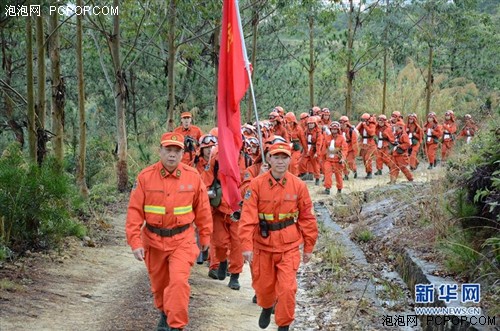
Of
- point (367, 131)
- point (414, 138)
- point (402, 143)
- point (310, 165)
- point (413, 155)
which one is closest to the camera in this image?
point (402, 143)

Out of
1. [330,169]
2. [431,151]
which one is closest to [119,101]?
[330,169]

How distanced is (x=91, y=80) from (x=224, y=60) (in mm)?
21116

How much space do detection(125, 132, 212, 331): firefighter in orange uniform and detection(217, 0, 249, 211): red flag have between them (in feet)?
6.30

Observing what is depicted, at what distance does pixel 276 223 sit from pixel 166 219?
114 centimetres

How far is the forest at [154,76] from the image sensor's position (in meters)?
10.7

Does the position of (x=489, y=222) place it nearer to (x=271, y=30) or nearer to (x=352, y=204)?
(x=352, y=204)

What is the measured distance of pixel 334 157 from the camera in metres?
18.5

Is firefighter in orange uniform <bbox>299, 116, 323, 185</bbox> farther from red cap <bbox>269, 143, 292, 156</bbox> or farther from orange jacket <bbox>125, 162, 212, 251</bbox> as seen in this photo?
orange jacket <bbox>125, 162, 212, 251</bbox>

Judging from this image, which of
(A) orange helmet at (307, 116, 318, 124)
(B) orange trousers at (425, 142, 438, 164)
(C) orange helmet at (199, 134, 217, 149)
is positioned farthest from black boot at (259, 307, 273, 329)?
(B) orange trousers at (425, 142, 438, 164)

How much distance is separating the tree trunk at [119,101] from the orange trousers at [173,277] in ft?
35.9

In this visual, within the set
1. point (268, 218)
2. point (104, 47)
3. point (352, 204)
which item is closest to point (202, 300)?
point (268, 218)

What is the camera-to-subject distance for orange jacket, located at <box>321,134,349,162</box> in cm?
1848

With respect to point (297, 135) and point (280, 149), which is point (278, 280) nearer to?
point (280, 149)

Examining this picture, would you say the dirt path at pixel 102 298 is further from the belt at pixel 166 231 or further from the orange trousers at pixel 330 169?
the orange trousers at pixel 330 169
